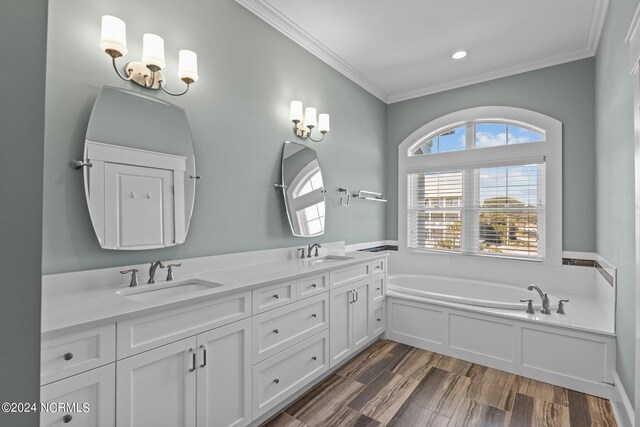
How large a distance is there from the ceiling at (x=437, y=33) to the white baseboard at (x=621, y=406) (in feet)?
8.91

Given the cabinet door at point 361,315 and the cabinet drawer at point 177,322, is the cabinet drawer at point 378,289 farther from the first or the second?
the cabinet drawer at point 177,322

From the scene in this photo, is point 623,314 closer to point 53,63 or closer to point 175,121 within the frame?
point 175,121

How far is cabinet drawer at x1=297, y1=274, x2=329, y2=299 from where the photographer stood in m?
2.11

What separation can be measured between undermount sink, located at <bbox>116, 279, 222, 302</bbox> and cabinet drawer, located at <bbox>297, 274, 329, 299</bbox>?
23.1 inches

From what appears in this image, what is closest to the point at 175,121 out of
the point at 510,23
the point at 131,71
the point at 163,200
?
the point at 131,71

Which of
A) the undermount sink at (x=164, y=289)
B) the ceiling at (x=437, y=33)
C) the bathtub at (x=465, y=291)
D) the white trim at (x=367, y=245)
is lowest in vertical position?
the bathtub at (x=465, y=291)

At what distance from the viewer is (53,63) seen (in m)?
1.46

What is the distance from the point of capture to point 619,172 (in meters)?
2.05

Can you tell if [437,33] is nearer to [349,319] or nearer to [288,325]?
[349,319]

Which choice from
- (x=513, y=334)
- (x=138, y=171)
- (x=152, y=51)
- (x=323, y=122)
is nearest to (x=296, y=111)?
(x=323, y=122)

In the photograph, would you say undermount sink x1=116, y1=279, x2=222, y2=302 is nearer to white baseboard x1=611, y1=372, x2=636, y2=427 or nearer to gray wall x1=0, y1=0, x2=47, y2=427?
gray wall x1=0, y1=0, x2=47, y2=427

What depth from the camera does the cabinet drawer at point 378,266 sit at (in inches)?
117

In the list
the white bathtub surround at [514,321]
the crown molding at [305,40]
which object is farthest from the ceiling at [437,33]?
the white bathtub surround at [514,321]

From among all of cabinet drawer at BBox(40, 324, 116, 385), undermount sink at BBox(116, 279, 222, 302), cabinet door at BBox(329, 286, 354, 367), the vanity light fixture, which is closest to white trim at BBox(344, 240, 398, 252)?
cabinet door at BBox(329, 286, 354, 367)
